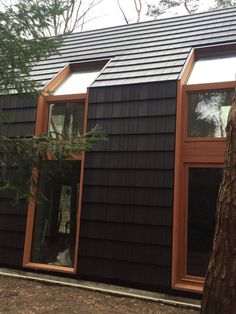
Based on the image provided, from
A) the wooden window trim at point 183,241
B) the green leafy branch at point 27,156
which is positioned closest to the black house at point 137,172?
the wooden window trim at point 183,241

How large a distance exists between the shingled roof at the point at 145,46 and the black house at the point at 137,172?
1.5 inches

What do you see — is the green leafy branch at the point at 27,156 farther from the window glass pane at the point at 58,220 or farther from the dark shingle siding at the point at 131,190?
the window glass pane at the point at 58,220

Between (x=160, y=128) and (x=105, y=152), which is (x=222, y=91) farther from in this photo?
(x=105, y=152)

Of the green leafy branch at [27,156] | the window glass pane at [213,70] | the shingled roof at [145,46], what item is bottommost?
the green leafy branch at [27,156]

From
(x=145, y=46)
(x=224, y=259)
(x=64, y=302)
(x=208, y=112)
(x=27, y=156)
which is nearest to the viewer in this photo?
(x=224, y=259)

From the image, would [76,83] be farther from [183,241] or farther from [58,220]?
A: [183,241]

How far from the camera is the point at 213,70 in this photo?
567cm

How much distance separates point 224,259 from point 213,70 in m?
3.83

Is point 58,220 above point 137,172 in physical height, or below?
below

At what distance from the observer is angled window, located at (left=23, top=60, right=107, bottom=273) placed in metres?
5.78

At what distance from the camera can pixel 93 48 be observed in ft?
24.5

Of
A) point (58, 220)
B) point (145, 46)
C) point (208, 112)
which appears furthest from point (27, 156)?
point (145, 46)

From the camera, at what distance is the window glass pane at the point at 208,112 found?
5.11 meters

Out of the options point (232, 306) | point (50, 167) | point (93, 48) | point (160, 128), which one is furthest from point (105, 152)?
point (232, 306)
